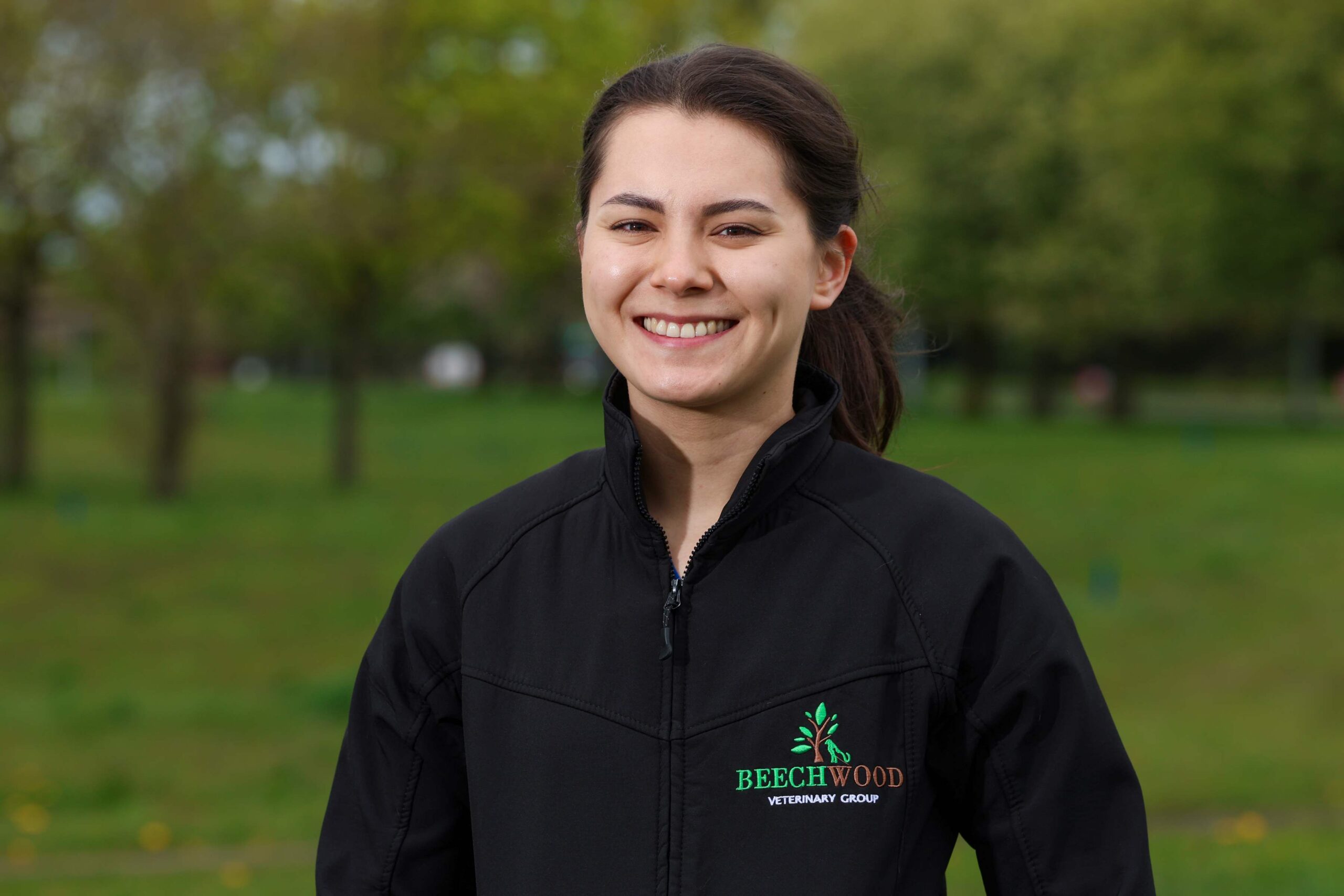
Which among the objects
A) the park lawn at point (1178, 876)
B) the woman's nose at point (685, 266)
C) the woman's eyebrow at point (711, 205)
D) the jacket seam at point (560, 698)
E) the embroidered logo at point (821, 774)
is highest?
the woman's eyebrow at point (711, 205)

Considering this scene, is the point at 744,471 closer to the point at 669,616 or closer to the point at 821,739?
the point at 669,616

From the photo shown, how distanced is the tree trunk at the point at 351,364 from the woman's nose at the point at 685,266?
67.8ft

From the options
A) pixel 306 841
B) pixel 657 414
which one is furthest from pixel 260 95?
pixel 657 414

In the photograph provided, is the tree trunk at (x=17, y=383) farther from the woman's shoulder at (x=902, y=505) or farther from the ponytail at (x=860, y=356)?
the woman's shoulder at (x=902, y=505)

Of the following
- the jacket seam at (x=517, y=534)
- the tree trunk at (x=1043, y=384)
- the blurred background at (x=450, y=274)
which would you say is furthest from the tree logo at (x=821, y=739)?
the tree trunk at (x=1043, y=384)

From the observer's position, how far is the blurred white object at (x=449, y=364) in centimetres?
6000

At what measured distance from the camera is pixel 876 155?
3177 cm

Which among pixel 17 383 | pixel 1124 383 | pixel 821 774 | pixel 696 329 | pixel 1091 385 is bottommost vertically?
pixel 821 774

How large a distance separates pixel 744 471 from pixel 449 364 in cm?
6012

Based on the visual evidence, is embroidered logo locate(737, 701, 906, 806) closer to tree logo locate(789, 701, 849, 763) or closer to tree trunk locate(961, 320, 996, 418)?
tree logo locate(789, 701, 849, 763)

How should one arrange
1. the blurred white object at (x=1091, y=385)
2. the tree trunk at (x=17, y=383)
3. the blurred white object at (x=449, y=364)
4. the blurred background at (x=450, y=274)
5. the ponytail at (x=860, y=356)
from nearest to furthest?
the ponytail at (x=860, y=356)
the blurred background at (x=450, y=274)
the tree trunk at (x=17, y=383)
the blurred white object at (x=1091, y=385)
the blurred white object at (x=449, y=364)

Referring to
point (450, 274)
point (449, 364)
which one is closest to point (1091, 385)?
point (449, 364)

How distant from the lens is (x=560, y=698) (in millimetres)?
1919

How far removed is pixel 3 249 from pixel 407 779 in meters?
19.1
